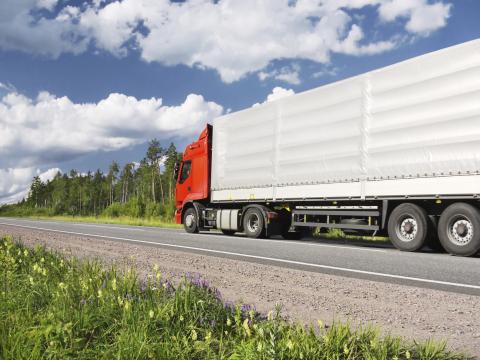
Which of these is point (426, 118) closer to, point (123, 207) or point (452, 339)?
point (452, 339)

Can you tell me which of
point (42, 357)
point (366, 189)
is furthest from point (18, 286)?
point (366, 189)

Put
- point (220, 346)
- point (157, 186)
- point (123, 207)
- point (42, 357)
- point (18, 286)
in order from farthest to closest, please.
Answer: point (157, 186) → point (123, 207) → point (18, 286) → point (220, 346) → point (42, 357)

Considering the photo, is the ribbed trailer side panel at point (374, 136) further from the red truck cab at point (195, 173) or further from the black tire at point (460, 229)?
the red truck cab at point (195, 173)

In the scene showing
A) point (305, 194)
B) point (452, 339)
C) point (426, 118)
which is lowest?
point (452, 339)

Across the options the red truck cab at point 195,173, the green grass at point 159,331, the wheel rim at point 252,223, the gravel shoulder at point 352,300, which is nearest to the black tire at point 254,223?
the wheel rim at point 252,223

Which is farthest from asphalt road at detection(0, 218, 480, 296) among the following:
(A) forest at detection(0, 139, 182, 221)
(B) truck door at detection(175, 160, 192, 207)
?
(A) forest at detection(0, 139, 182, 221)

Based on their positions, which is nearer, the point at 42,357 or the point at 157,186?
the point at 42,357

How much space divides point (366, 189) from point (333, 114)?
2287 millimetres

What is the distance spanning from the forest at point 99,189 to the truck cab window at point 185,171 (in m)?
76.4

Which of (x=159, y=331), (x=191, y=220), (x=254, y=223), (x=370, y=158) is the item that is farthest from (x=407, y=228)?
(x=191, y=220)

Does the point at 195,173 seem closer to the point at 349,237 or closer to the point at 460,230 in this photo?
the point at 349,237

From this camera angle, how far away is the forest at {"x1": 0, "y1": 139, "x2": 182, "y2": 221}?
100 meters

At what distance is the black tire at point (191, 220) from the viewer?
17312 millimetres

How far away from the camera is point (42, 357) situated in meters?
2.84
